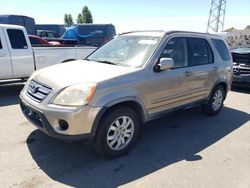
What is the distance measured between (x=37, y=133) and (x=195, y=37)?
3393 millimetres

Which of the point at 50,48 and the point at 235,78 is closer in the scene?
the point at 50,48

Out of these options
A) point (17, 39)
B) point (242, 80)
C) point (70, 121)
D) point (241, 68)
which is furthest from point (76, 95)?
point (241, 68)

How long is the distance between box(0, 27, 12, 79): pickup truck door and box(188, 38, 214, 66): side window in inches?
191

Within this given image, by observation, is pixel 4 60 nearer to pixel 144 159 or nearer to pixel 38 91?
pixel 38 91

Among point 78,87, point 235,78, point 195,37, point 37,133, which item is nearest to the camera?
point 78,87

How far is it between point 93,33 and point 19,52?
9990 mm

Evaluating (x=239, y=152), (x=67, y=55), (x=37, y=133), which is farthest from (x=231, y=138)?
(x=67, y=55)

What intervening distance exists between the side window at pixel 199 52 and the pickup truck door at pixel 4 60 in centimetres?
484

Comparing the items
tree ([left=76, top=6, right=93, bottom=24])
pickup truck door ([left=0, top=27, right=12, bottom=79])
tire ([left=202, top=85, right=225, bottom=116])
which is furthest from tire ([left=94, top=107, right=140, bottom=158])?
tree ([left=76, top=6, right=93, bottom=24])

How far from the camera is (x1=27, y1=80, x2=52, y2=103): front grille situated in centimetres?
370

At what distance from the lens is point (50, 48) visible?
8.30m

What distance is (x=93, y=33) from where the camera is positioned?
17.2 metres

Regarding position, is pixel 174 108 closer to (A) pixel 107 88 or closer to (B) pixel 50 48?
(A) pixel 107 88

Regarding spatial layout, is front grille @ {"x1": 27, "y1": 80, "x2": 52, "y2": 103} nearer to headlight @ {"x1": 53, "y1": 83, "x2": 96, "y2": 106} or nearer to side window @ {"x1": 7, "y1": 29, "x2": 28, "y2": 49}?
headlight @ {"x1": 53, "y1": 83, "x2": 96, "y2": 106}
